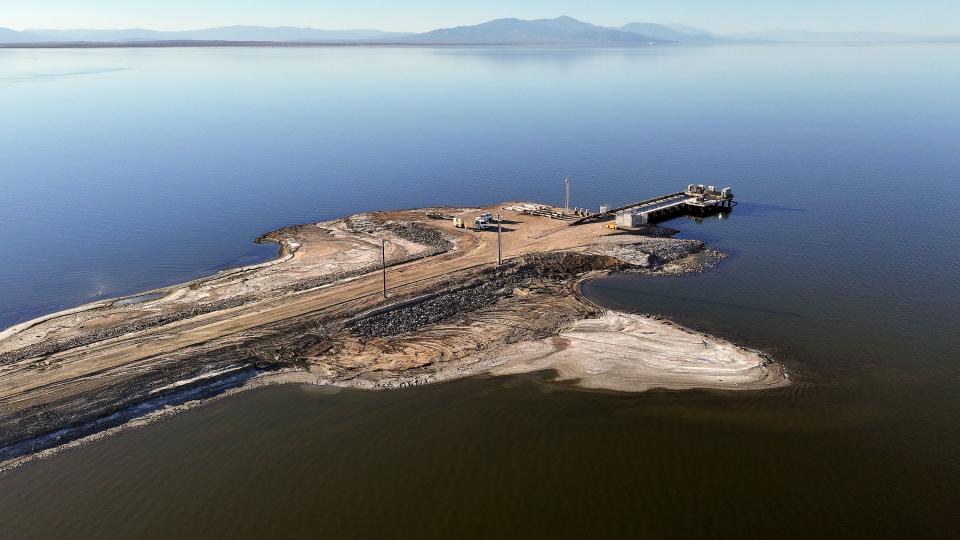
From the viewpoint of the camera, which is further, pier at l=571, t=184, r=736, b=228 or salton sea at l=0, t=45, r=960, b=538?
pier at l=571, t=184, r=736, b=228

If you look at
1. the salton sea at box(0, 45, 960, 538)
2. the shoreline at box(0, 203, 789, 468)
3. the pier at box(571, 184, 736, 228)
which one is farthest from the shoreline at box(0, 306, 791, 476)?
the pier at box(571, 184, 736, 228)

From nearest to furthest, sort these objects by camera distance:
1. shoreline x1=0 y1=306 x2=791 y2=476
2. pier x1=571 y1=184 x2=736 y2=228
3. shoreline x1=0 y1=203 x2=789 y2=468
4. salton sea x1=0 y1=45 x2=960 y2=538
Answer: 1. salton sea x1=0 y1=45 x2=960 y2=538
2. shoreline x1=0 y1=306 x2=791 y2=476
3. shoreline x1=0 y1=203 x2=789 y2=468
4. pier x1=571 y1=184 x2=736 y2=228

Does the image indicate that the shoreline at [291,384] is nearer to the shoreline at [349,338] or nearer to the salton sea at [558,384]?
the shoreline at [349,338]

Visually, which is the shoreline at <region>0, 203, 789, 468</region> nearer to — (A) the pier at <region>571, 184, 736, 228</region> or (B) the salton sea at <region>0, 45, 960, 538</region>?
(B) the salton sea at <region>0, 45, 960, 538</region>

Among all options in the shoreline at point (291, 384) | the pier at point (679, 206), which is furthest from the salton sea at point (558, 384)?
the pier at point (679, 206)

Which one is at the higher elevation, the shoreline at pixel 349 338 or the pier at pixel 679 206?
the pier at pixel 679 206

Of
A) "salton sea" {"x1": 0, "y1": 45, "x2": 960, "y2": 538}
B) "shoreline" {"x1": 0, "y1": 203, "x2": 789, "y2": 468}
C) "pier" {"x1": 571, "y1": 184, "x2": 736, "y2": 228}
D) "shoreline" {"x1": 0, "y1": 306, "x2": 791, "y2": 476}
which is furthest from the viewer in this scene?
"pier" {"x1": 571, "y1": 184, "x2": 736, "y2": 228}

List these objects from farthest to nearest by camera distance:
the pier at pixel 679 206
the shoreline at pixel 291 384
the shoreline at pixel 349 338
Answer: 1. the pier at pixel 679 206
2. the shoreline at pixel 349 338
3. the shoreline at pixel 291 384
